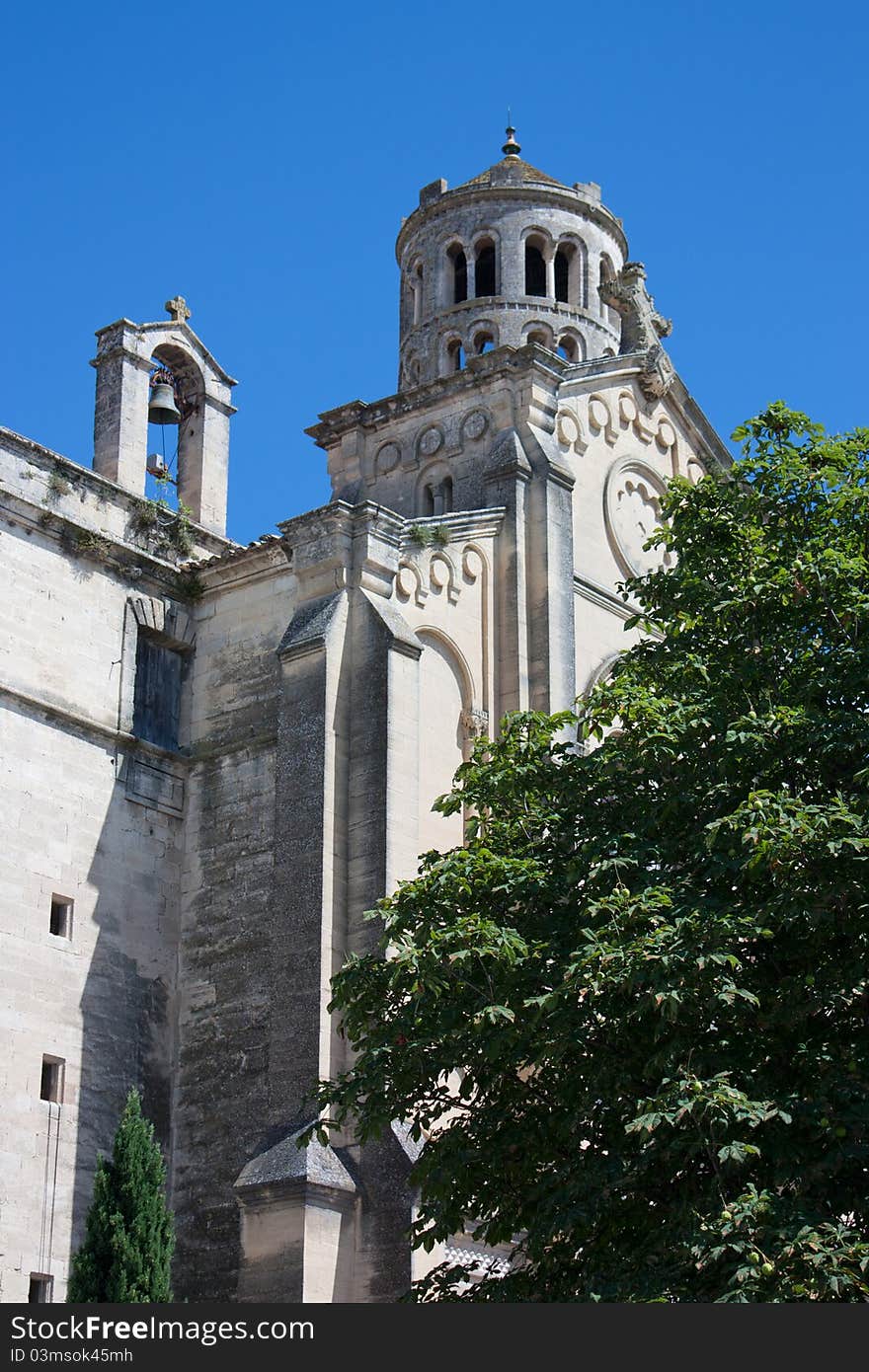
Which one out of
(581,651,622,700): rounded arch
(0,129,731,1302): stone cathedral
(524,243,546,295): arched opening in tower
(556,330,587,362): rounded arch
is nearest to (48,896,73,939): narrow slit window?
(0,129,731,1302): stone cathedral

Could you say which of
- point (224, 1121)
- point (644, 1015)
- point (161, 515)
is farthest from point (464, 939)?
point (161, 515)

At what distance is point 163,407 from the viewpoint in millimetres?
32188

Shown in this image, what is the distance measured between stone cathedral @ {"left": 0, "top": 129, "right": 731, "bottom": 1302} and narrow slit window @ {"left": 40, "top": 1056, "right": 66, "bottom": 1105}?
0.11 ft

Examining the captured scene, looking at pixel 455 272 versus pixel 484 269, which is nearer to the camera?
pixel 484 269

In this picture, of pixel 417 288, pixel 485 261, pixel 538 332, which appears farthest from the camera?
pixel 417 288

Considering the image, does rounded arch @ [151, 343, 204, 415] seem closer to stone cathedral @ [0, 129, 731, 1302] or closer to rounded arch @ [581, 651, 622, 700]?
stone cathedral @ [0, 129, 731, 1302]

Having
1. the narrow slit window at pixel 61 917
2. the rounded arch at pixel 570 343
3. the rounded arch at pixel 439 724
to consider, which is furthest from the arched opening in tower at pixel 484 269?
the narrow slit window at pixel 61 917

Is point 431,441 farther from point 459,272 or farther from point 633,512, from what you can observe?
point 459,272

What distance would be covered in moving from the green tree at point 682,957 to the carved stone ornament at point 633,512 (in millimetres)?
10913

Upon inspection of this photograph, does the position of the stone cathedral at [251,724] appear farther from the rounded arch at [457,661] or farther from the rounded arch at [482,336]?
the rounded arch at [482,336]

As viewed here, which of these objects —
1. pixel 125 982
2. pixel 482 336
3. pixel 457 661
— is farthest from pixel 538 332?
pixel 125 982

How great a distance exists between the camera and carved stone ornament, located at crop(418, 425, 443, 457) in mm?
31250

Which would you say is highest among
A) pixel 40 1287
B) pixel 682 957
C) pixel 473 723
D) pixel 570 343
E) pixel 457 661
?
pixel 570 343

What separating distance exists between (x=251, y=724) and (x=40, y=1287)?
26.3 feet
